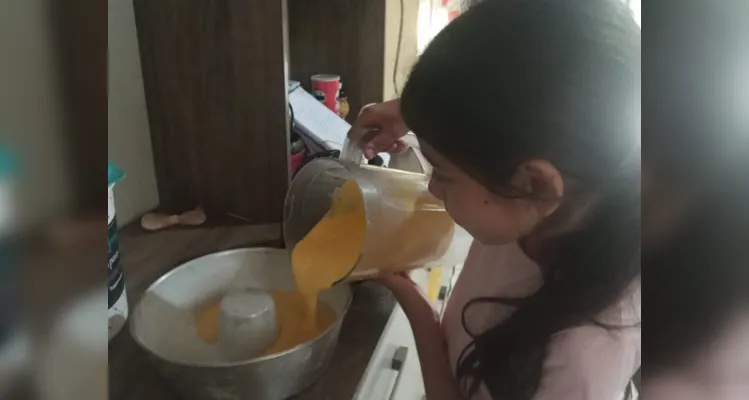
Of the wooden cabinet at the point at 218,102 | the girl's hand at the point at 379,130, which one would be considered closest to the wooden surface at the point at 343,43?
the wooden cabinet at the point at 218,102

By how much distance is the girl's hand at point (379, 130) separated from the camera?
31.2 inches

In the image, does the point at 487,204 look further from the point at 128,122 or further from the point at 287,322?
the point at 128,122

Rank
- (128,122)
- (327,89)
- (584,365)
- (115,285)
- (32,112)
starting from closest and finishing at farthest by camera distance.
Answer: (32,112) → (584,365) → (115,285) → (128,122) → (327,89)

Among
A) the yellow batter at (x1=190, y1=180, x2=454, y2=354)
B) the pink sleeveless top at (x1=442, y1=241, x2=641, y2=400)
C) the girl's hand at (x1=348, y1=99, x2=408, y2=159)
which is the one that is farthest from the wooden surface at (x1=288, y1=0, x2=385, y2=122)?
the pink sleeveless top at (x1=442, y1=241, x2=641, y2=400)

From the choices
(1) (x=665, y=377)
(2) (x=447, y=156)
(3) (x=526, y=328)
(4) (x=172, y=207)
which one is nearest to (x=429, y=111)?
(2) (x=447, y=156)

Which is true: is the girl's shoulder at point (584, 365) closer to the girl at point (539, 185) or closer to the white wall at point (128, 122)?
the girl at point (539, 185)

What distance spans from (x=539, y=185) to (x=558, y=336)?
0.51 ft

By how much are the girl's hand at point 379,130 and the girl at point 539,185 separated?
209 mm

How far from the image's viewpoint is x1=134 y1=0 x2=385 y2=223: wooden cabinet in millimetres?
924

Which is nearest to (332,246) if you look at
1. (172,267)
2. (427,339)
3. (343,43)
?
(427,339)

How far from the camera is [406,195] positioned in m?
0.76

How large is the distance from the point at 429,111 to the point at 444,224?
0.89ft

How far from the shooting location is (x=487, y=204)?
52 cm

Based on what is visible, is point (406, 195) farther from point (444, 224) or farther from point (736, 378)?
point (736, 378)
